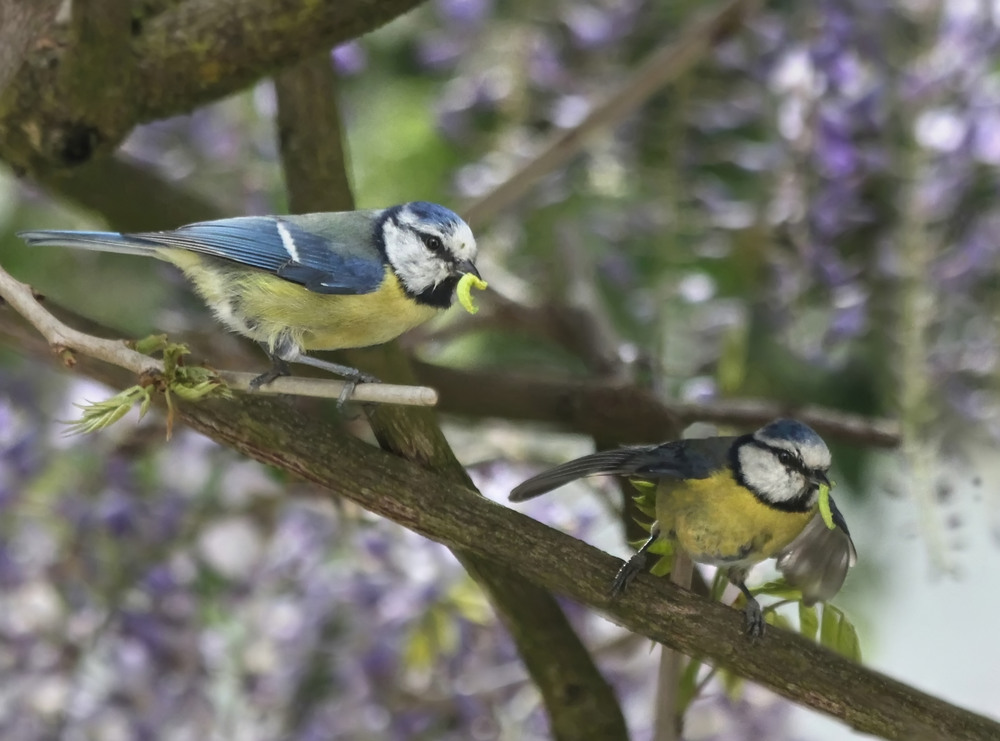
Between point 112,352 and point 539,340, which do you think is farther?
point 539,340

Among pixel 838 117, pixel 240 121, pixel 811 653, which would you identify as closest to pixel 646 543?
pixel 811 653

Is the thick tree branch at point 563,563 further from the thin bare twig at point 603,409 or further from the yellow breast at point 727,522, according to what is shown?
the thin bare twig at point 603,409

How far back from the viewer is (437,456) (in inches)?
18.3

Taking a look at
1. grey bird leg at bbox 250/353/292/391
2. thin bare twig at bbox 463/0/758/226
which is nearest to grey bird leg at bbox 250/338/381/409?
grey bird leg at bbox 250/353/292/391

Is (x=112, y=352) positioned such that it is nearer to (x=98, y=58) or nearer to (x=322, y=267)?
(x=322, y=267)

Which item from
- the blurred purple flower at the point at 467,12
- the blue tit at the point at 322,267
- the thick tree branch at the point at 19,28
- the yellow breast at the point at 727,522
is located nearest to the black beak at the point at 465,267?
the blue tit at the point at 322,267

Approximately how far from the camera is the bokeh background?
744 millimetres

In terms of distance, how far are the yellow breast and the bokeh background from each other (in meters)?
0.16

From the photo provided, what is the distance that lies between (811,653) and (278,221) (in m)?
0.29

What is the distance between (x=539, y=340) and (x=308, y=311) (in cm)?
50

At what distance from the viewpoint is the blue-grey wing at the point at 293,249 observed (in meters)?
0.46

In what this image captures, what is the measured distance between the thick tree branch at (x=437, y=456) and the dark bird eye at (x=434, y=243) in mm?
69

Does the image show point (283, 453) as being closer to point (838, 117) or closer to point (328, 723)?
point (328, 723)

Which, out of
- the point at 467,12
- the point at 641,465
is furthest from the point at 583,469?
the point at 467,12
